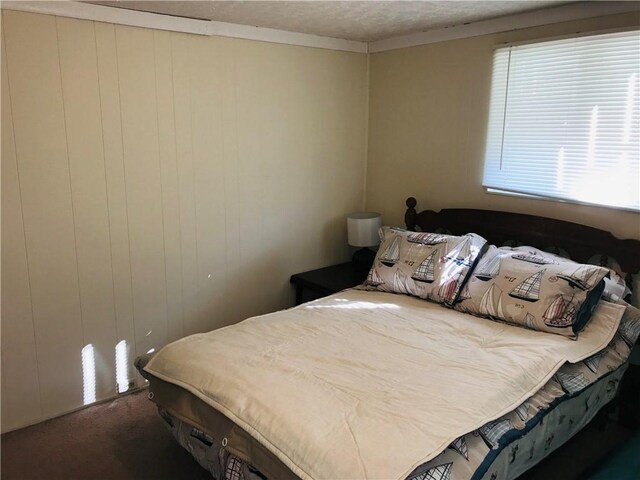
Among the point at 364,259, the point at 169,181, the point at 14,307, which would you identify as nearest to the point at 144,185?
the point at 169,181

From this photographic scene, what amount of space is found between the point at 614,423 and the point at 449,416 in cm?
154

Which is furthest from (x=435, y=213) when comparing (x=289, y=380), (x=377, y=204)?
(x=289, y=380)

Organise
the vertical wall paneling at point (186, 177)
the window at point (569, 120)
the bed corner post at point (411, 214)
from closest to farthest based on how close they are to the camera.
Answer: the window at point (569, 120)
the vertical wall paneling at point (186, 177)
the bed corner post at point (411, 214)

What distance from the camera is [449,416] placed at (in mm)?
1728

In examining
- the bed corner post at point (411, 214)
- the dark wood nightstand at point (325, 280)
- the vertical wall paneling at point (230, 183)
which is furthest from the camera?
the bed corner post at point (411, 214)

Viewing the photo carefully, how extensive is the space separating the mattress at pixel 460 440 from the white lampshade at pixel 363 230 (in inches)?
66.9

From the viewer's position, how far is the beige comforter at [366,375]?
5.24 ft

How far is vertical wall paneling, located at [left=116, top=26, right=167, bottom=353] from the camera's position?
2727mm

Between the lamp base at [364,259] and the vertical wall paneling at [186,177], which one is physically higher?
the vertical wall paneling at [186,177]

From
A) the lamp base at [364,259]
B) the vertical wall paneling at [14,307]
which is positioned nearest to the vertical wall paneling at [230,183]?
the lamp base at [364,259]

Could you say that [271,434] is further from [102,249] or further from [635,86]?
[635,86]

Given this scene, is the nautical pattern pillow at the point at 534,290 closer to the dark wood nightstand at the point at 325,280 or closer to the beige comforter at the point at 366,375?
the beige comforter at the point at 366,375

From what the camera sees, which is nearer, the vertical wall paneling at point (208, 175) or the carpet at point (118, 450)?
the carpet at point (118, 450)

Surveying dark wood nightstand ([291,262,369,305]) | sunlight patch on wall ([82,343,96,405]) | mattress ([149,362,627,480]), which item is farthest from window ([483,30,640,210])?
sunlight patch on wall ([82,343,96,405])
